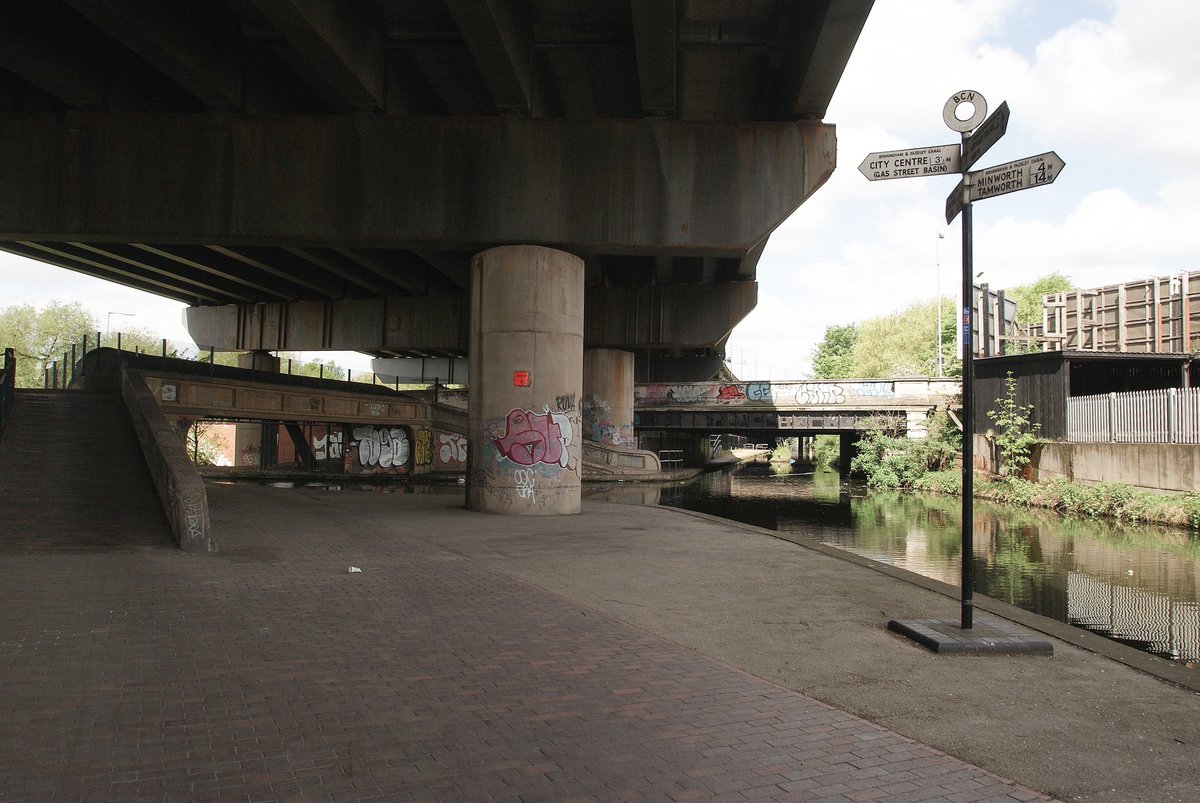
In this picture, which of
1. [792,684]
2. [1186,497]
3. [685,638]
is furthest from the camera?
[1186,497]

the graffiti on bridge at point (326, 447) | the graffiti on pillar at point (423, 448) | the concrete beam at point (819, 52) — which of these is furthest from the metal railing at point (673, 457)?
the concrete beam at point (819, 52)

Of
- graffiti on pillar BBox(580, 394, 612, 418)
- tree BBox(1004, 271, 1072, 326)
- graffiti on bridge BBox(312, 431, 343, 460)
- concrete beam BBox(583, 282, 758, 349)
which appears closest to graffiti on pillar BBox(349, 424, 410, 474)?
graffiti on bridge BBox(312, 431, 343, 460)

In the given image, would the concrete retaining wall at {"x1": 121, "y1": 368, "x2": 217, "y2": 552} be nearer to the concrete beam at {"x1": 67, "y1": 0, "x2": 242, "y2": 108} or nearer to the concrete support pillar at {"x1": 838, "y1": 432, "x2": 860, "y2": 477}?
the concrete beam at {"x1": 67, "y1": 0, "x2": 242, "y2": 108}

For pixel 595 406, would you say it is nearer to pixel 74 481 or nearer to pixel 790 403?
pixel 790 403

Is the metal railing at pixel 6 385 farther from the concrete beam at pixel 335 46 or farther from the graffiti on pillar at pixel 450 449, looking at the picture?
the graffiti on pillar at pixel 450 449

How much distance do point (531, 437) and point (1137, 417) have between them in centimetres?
1856

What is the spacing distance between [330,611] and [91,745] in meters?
3.05

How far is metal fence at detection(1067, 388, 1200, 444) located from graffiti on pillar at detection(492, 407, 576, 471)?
1751cm

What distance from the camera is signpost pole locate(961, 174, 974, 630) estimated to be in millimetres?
6457

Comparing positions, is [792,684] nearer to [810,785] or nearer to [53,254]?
[810,785]

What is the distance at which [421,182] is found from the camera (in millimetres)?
14719

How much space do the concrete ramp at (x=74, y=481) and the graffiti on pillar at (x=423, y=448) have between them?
60.7 ft

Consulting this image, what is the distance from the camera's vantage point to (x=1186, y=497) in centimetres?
1975

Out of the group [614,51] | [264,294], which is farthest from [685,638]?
[264,294]
